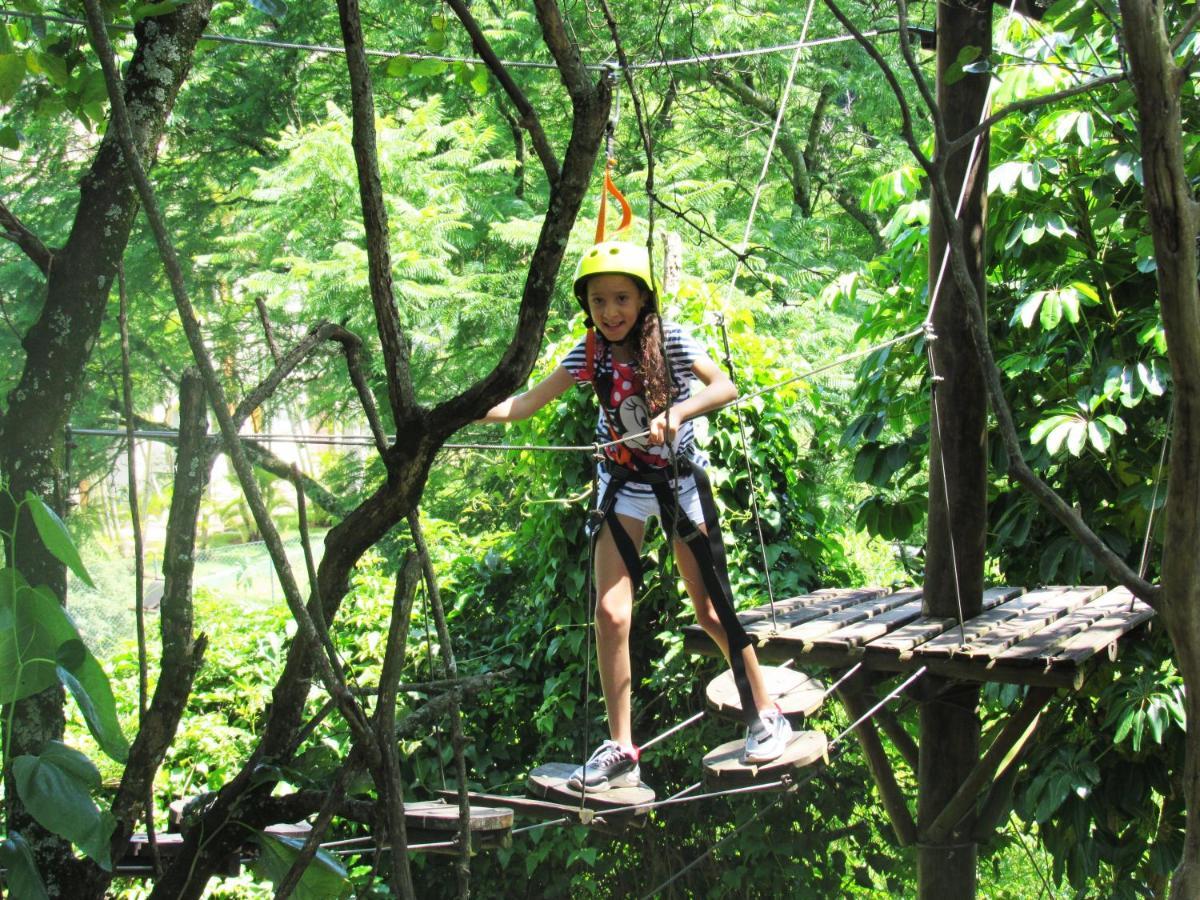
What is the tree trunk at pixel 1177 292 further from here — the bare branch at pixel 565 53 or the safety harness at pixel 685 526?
the safety harness at pixel 685 526

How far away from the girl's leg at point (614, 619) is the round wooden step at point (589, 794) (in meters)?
0.14

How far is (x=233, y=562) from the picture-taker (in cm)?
717

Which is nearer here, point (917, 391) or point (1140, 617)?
point (1140, 617)

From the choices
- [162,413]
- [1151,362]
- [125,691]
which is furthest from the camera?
[162,413]

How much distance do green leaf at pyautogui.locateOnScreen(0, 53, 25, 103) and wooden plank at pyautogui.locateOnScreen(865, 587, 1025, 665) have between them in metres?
2.10

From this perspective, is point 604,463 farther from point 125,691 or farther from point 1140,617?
point 125,691

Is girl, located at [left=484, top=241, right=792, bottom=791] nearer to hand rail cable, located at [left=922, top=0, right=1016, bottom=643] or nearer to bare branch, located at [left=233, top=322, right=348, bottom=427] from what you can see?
hand rail cable, located at [left=922, top=0, right=1016, bottom=643]

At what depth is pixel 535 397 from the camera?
108 inches

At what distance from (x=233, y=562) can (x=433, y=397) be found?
1.51 m

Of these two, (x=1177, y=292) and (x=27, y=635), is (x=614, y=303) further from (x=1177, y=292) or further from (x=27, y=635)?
(x=27, y=635)

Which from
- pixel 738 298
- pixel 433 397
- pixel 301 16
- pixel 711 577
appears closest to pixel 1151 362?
pixel 711 577

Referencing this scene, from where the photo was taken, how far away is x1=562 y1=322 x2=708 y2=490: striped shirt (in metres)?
2.67

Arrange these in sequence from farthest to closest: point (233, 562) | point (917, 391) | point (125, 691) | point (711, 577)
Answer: point (233, 562) < point (125, 691) < point (917, 391) < point (711, 577)

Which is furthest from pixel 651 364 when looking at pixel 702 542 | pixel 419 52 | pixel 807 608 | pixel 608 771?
pixel 807 608
